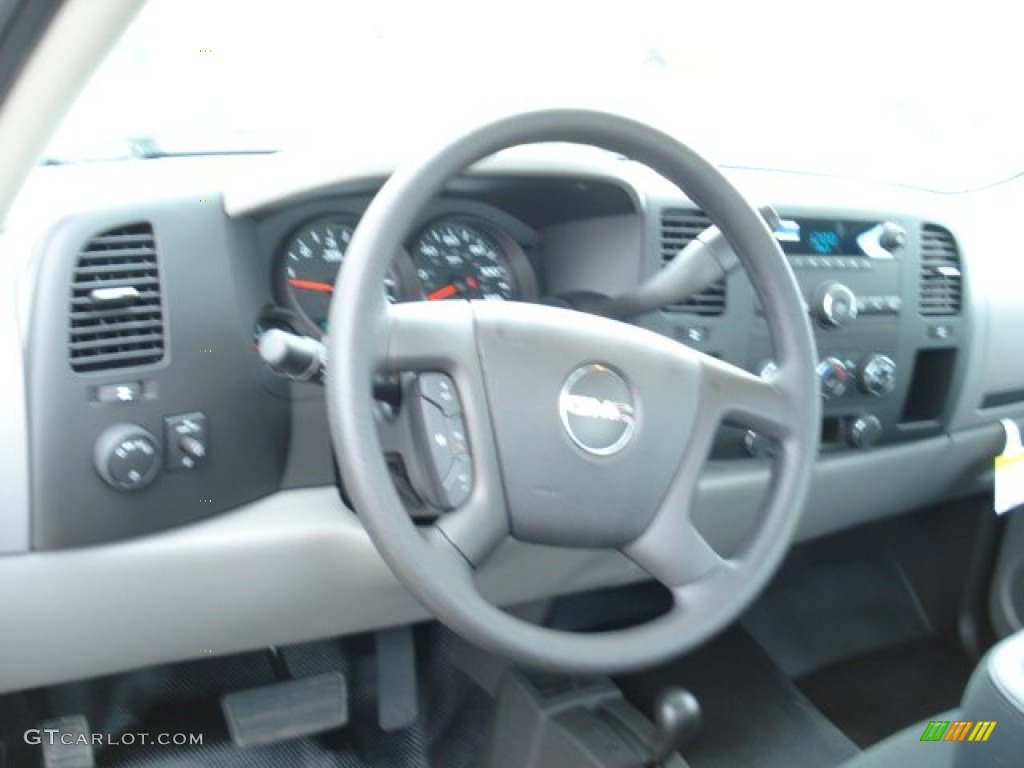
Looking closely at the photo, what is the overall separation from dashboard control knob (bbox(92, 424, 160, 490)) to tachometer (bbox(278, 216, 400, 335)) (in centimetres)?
30

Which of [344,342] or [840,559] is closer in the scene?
[344,342]

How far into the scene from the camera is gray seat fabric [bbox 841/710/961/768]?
1.43 metres

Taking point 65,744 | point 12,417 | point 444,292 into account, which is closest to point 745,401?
point 444,292

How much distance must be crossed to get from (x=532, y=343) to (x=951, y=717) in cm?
88

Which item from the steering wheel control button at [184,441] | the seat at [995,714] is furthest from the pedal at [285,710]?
the seat at [995,714]

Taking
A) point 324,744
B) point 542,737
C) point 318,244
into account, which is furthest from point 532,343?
point 324,744

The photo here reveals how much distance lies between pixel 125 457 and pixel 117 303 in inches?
7.2

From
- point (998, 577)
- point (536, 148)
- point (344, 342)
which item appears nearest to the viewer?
point (344, 342)

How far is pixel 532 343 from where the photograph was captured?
1126 millimetres

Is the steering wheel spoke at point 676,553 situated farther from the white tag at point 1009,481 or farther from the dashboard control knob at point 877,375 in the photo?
the white tag at point 1009,481

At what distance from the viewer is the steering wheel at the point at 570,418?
1.01m

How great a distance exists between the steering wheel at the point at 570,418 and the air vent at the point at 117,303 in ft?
1.18

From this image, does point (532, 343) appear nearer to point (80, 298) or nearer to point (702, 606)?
point (702, 606)

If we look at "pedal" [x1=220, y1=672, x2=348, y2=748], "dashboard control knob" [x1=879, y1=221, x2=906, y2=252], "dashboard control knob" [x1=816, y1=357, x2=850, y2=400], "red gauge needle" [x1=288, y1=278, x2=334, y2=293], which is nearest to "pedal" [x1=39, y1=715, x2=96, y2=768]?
"pedal" [x1=220, y1=672, x2=348, y2=748]
